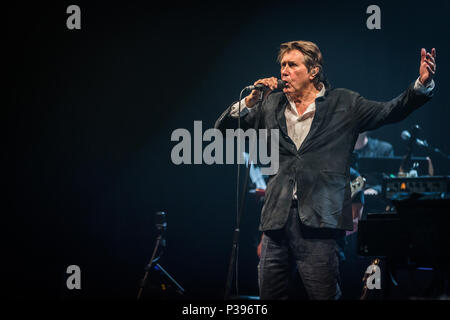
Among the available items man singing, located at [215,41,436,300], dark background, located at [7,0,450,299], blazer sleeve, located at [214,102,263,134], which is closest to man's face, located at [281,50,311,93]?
man singing, located at [215,41,436,300]

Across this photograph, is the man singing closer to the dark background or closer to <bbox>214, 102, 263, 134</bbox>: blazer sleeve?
<bbox>214, 102, 263, 134</bbox>: blazer sleeve

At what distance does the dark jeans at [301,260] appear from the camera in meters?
2.33

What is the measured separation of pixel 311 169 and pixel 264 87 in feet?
1.97

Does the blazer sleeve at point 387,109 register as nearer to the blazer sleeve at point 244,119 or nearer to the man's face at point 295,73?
the man's face at point 295,73

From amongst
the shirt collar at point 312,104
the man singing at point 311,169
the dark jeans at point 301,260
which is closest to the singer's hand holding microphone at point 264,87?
the man singing at point 311,169

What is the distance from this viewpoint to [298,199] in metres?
2.43

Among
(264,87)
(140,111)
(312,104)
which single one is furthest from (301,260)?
(140,111)

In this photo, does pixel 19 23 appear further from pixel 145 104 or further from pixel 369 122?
pixel 369 122

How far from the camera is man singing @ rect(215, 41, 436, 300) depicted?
7.79 feet

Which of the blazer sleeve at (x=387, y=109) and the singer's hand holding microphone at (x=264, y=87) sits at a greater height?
the singer's hand holding microphone at (x=264, y=87)

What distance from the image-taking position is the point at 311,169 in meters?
2.47

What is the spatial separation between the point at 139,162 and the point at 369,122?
3.98 meters

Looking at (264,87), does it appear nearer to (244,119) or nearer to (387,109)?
(244,119)

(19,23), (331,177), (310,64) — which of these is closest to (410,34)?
(310,64)
